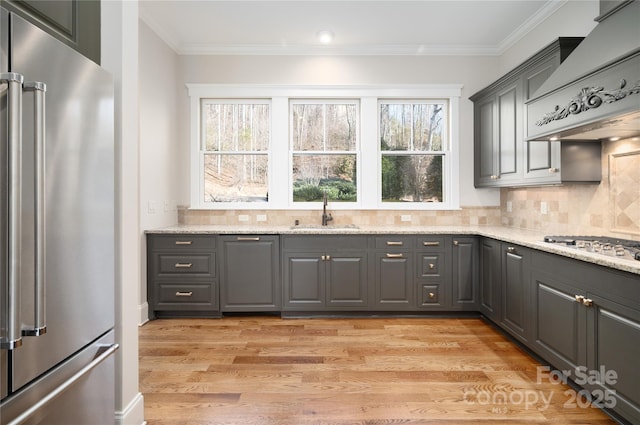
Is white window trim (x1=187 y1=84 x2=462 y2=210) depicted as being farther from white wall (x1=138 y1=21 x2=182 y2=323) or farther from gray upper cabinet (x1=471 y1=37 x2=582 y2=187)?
gray upper cabinet (x1=471 y1=37 x2=582 y2=187)

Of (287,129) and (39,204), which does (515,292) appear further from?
(39,204)

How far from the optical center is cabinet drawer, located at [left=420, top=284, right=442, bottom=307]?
3576 millimetres

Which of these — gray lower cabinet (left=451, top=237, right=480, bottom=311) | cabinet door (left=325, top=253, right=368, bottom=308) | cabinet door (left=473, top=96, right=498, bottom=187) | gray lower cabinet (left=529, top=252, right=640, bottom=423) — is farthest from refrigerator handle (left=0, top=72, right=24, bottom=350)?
cabinet door (left=473, top=96, right=498, bottom=187)

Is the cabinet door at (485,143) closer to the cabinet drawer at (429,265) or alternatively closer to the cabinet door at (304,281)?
the cabinet drawer at (429,265)

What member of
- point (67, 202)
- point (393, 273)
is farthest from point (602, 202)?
point (67, 202)

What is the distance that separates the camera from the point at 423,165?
4.23m

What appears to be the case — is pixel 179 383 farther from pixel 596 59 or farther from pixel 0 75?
pixel 596 59

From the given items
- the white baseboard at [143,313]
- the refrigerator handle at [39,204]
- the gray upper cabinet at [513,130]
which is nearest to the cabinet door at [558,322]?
the gray upper cabinet at [513,130]

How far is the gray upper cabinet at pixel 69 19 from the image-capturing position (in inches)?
47.8

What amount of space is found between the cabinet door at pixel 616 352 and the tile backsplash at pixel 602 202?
0.88 meters

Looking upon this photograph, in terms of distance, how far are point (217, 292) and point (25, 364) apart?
Answer: 8.35 feet

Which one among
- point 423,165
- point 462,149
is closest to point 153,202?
point 423,165

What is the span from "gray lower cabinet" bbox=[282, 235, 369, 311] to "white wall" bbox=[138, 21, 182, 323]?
1.34 m

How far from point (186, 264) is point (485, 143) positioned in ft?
10.9
